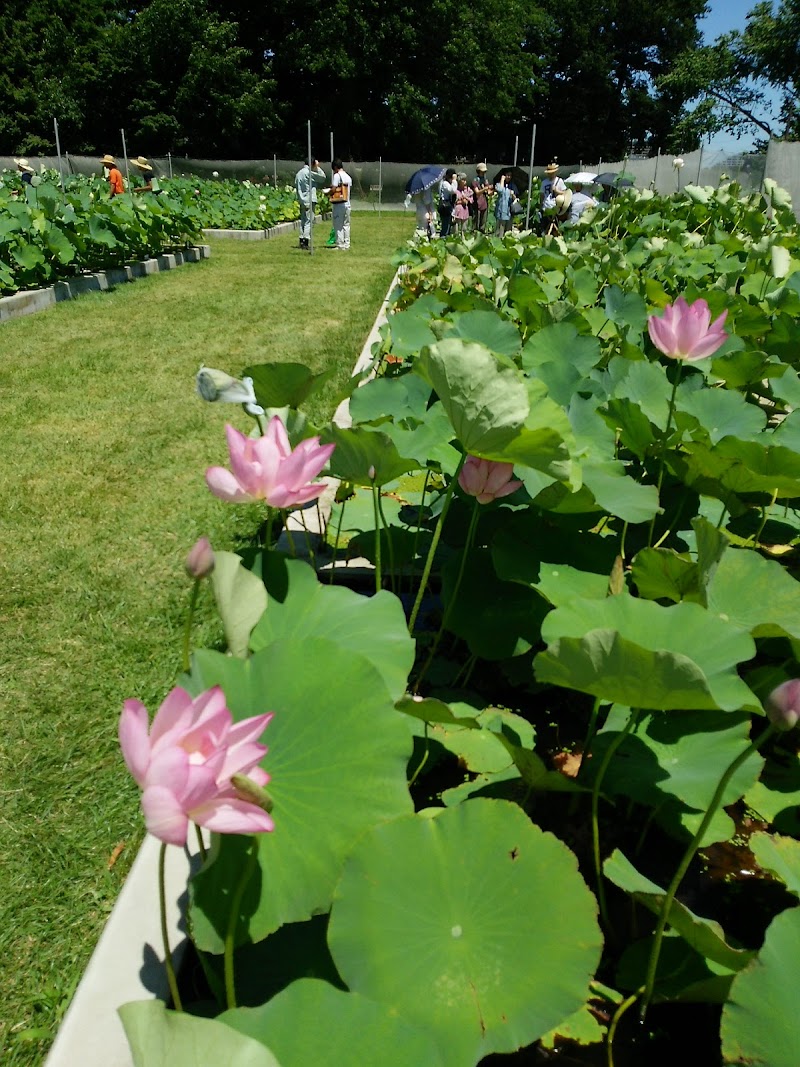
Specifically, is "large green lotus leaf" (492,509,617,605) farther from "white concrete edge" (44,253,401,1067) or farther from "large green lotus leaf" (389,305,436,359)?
"large green lotus leaf" (389,305,436,359)

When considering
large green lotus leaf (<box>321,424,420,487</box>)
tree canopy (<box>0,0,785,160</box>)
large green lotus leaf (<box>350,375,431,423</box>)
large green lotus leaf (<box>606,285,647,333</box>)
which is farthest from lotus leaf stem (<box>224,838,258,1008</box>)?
tree canopy (<box>0,0,785,160</box>)

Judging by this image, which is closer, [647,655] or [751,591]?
[647,655]

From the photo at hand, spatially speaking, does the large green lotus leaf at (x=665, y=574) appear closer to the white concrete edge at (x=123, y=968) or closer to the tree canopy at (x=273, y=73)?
the white concrete edge at (x=123, y=968)

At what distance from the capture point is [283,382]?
1360mm

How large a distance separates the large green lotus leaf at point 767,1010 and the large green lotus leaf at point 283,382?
0.96m

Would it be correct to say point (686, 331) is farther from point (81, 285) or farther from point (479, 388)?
point (81, 285)

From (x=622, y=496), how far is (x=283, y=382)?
57 centimetres

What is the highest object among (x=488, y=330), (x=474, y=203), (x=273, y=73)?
(x=273, y=73)

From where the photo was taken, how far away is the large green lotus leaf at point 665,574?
1.16 meters

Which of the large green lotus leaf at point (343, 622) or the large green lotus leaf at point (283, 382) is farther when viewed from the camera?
the large green lotus leaf at point (283, 382)

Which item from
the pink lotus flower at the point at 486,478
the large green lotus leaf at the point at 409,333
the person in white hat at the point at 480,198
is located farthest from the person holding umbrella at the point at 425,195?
the pink lotus flower at the point at 486,478

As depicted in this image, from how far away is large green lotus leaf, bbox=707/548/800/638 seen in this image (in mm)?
1139

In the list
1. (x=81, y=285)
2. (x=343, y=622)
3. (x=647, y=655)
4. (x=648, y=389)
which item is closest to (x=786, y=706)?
(x=647, y=655)

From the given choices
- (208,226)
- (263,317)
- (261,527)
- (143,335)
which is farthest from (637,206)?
(208,226)
